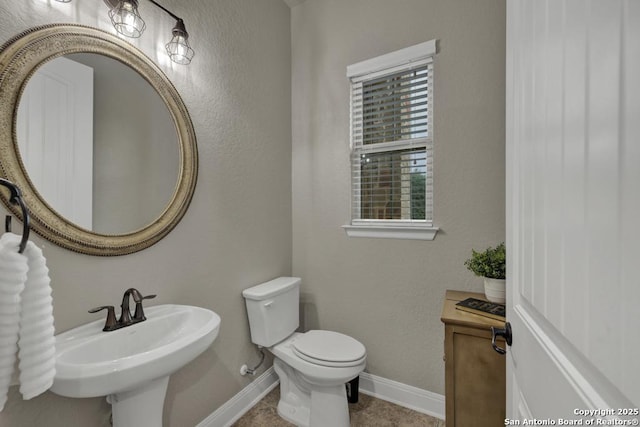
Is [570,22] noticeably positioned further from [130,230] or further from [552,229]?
[130,230]

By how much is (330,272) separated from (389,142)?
1.03 meters

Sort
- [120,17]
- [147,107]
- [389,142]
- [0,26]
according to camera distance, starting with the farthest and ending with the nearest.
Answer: [389,142], [147,107], [120,17], [0,26]

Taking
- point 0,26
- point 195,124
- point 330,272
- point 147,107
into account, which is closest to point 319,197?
point 330,272

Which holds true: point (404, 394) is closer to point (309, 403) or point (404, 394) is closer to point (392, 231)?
point (309, 403)

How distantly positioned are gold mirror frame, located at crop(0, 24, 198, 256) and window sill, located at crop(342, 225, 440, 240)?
1128mm

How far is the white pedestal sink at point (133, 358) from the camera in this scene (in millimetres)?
881

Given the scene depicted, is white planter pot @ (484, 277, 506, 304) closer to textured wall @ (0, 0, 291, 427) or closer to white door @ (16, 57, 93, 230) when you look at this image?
textured wall @ (0, 0, 291, 427)

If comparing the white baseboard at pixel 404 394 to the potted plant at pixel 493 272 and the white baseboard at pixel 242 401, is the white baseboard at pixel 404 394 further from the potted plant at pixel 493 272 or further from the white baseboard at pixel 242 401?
the potted plant at pixel 493 272

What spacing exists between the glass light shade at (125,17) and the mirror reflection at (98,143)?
152 mm

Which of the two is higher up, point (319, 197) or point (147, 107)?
point (147, 107)

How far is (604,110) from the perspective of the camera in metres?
0.36

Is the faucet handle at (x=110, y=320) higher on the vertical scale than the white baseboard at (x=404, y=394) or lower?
higher

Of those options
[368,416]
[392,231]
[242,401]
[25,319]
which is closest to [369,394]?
[368,416]

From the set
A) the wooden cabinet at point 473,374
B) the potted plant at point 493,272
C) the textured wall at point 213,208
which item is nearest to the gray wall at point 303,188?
the textured wall at point 213,208
